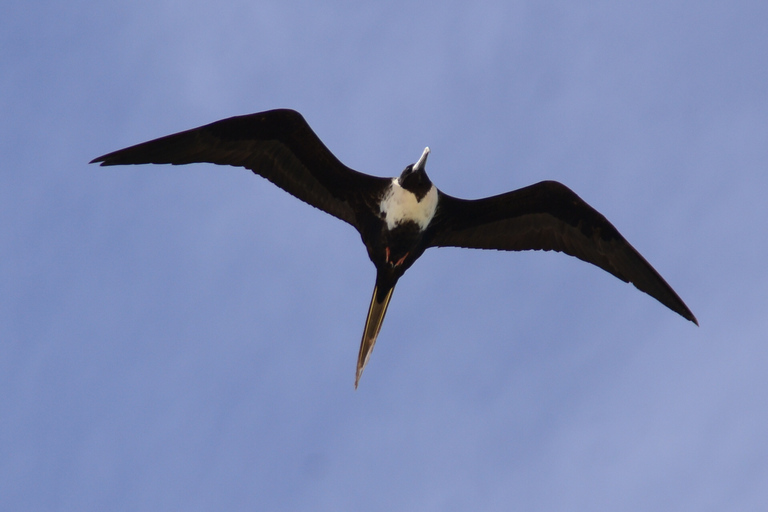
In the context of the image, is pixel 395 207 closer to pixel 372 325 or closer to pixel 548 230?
pixel 372 325

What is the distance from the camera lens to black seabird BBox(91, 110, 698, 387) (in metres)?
7.40

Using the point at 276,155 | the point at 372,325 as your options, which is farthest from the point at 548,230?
the point at 276,155

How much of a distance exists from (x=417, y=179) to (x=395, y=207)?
246mm

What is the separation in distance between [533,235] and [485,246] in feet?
1.17

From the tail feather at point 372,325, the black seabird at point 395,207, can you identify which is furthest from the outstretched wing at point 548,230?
the tail feather at point 372,325

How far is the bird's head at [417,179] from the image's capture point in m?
7.55

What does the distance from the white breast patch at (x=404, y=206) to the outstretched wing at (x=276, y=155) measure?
14 cm

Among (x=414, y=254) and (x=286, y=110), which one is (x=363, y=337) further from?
(x=286, y=110)

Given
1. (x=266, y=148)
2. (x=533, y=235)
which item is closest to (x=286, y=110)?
(x=266, y=148)

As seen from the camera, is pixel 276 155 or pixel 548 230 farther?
pixel 548 230


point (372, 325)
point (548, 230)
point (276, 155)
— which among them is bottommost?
point (372, 325)

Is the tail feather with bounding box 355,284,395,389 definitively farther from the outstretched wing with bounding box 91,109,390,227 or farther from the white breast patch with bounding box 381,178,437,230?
the outstretched wing with bounding box 91,109,390,227

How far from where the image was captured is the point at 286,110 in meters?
7.40

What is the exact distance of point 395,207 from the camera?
7.56 metres
